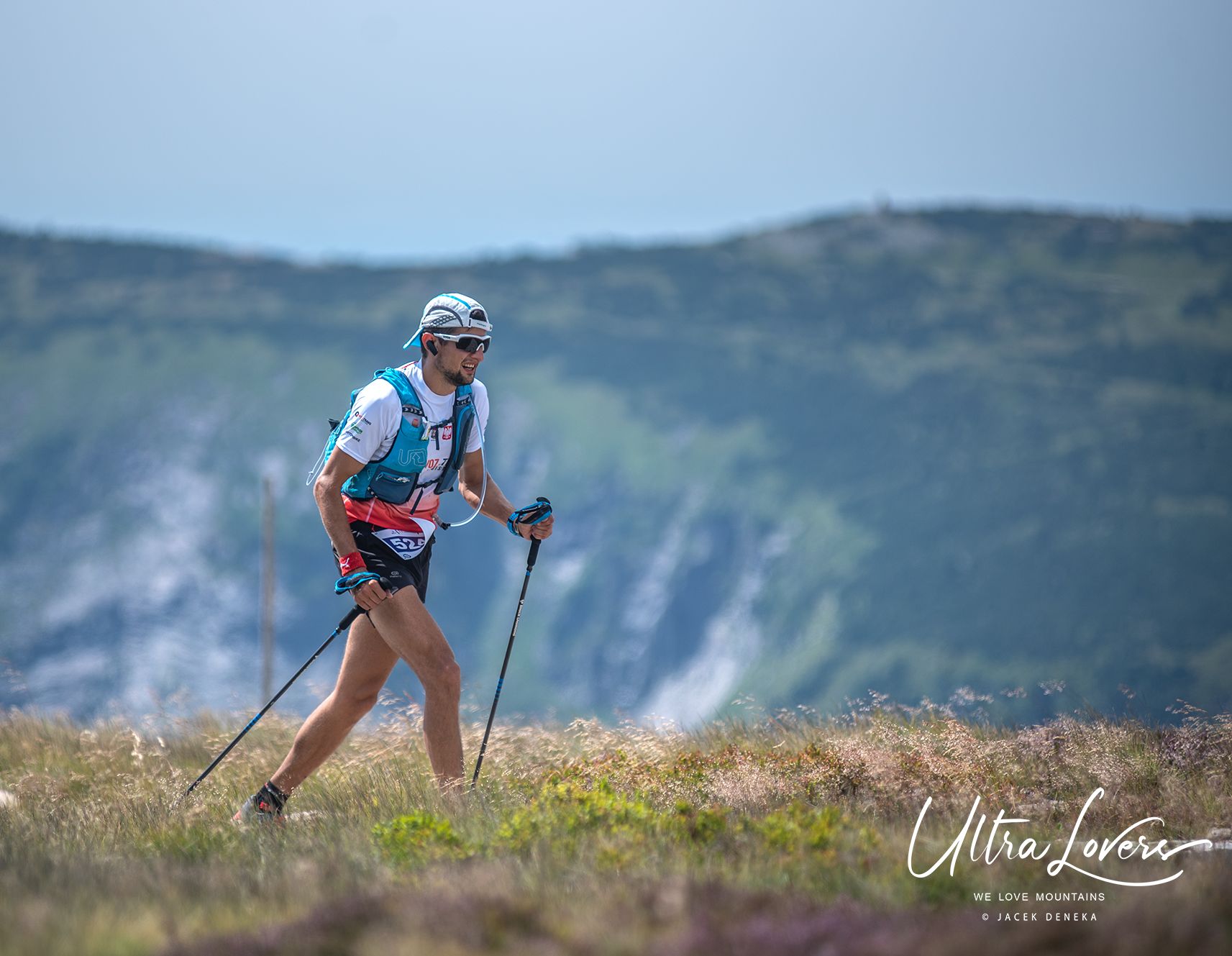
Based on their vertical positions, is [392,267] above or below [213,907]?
above

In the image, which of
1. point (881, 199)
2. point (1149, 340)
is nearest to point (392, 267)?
point (881, 199)

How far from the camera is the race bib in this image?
687 cm

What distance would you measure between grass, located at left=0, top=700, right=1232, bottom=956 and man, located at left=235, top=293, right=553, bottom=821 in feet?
1.34

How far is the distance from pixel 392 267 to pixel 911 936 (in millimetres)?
165729

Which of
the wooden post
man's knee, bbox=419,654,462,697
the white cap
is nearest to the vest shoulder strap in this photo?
the white cap

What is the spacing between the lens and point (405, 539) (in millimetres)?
6918

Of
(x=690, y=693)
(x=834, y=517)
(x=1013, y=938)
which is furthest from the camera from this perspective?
(x=834, y=517)

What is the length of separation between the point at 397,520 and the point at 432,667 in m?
0.82

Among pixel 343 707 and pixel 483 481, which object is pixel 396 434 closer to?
pixel 483 481

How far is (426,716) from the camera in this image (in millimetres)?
6695

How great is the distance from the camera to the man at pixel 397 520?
661 cm

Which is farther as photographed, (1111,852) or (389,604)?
(389,604)

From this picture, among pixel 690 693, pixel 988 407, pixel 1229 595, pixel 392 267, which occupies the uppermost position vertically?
pixel 392 267

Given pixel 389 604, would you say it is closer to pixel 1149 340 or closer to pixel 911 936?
pixel 911 936
